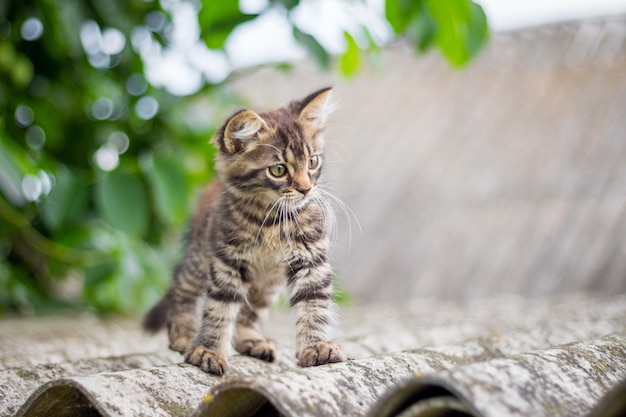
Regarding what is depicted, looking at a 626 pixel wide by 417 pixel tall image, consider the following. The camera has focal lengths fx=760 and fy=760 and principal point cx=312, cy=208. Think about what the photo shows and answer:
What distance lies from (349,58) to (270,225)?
6.25 feet

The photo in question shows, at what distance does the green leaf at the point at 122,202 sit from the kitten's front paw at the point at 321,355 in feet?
7.77

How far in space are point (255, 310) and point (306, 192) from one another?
81 centimetres

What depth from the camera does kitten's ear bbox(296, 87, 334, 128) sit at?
125 inches

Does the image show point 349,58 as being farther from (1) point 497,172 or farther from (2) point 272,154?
(1) point 497,172

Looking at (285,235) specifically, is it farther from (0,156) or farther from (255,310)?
(0,156)

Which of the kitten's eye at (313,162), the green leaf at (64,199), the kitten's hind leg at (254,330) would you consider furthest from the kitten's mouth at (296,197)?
the green leaf at (64,199)

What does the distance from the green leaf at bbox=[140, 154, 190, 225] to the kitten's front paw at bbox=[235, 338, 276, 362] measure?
6.27ft

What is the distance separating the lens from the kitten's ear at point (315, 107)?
10.4 ft

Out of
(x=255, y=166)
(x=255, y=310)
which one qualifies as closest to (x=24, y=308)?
(x=255, y=310)

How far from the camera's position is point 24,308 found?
679cm

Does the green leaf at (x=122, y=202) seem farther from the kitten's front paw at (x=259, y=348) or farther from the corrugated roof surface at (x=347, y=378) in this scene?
the kitten's front paw at (x=259, y=348)

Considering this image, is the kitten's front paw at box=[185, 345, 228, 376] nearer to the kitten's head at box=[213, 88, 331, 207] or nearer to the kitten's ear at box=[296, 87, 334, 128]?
the kitten's head at box=[213, 88, 331, 207]

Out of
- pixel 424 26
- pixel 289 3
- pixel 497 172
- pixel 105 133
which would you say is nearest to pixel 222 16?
pixel 289 3

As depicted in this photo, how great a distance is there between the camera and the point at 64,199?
17.2ft
